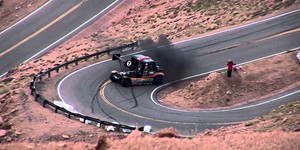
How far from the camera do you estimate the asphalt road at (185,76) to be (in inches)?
1420

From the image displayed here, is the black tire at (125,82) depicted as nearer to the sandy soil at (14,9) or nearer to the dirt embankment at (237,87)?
the dirt embankment at (237,87)

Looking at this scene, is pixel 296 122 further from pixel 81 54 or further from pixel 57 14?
pixel 57 14

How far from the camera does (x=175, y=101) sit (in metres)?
40.5

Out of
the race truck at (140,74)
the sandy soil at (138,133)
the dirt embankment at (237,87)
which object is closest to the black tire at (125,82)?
the race truck at (140,74)

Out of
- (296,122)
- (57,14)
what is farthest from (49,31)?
(296,122)

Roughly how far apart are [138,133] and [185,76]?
1602 cm

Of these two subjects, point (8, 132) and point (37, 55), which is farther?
point (37, 55)

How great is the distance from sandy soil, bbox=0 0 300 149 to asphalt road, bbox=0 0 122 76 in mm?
1830

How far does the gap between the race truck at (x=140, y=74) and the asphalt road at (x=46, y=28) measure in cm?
1725

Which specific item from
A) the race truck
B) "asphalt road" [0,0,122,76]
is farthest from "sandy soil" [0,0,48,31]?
the race truck

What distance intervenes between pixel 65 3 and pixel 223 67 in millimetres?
30795

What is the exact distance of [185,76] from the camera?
4484 centimetres

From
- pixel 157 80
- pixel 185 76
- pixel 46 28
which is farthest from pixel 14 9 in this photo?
pixel 185 76

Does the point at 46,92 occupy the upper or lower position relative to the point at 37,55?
lower
